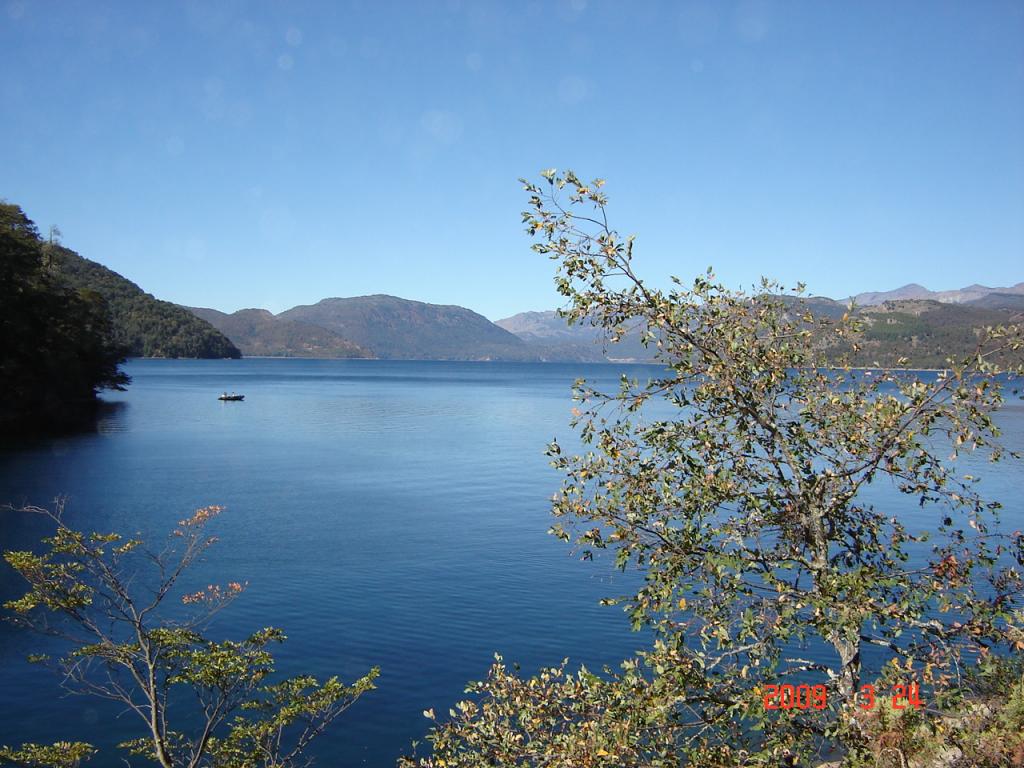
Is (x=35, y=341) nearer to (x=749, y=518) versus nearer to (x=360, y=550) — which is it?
(x=360, y=550)

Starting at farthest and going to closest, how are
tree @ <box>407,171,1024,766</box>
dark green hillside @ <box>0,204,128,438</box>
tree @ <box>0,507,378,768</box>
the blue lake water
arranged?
dark green hillside @ <box>0,204,128,438</box>
the blue lake water
tree @ <box>0,507,378,768</box>
tree @ <box>407,171,1024,766</box>

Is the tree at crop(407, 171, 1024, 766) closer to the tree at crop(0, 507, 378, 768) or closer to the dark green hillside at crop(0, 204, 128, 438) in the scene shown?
the tree at crop(0, 507, 378, 768)

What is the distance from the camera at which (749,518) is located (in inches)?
345

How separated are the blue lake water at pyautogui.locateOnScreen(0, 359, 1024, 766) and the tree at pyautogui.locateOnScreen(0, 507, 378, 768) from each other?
107 cm

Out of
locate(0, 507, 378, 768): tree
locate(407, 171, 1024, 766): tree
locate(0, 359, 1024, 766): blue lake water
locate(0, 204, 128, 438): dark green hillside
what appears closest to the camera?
locate(407, 171, 1024, 766): tree

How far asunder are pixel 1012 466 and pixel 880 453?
176 feet

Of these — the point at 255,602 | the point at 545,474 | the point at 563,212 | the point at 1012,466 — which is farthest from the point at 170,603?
the point at 1012,466

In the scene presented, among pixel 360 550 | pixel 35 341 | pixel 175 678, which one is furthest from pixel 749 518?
pixel 35 341

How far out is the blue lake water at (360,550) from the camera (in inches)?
778

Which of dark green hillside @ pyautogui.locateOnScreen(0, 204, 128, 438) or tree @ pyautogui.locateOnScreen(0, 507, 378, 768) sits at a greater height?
dark green hillside @ pyautogui.locateOnScreen(0, 204, 128, 438)
